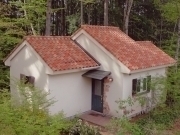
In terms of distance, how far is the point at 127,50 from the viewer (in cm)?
1505

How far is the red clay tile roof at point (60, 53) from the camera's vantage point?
1267cm

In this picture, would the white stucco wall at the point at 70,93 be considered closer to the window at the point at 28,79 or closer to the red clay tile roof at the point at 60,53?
the red clay tile roof at the point at 60,53

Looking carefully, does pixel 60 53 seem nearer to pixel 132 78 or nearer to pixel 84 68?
pixel 84 68

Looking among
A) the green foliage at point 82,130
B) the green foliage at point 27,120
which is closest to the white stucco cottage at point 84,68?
the green foliage at point 82,130

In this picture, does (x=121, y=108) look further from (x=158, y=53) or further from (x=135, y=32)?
(x=135, y=32)

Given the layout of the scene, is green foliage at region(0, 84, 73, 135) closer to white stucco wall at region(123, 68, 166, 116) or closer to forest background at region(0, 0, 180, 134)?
white stucco wall at region(123, 68, 166, 116)

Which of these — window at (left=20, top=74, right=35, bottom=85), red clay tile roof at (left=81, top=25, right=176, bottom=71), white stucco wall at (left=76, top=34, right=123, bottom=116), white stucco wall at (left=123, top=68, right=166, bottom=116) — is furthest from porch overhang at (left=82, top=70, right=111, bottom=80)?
window at (left=20, top=74, right=35, bottom=85)

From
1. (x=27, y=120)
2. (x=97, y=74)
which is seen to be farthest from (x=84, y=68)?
(x=27, y=120)

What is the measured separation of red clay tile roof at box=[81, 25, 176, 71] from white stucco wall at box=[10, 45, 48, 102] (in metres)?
3.71

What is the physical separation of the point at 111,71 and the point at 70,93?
2638 millimetres

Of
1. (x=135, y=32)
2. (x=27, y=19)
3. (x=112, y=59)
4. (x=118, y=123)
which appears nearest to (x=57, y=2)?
(x=135, y=32)

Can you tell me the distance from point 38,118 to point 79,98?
5407 millimetres

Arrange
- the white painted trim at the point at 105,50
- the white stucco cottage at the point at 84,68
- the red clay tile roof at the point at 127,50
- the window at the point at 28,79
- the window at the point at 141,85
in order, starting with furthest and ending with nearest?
the window at the point at 141,85
the red clay tile roof at the point at 127,50
the window at the point at 28,79
the white painted trim at the point at 105,50
the white stucco cottage at the point at 84,68

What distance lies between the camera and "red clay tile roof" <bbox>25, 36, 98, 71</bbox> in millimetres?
12668
